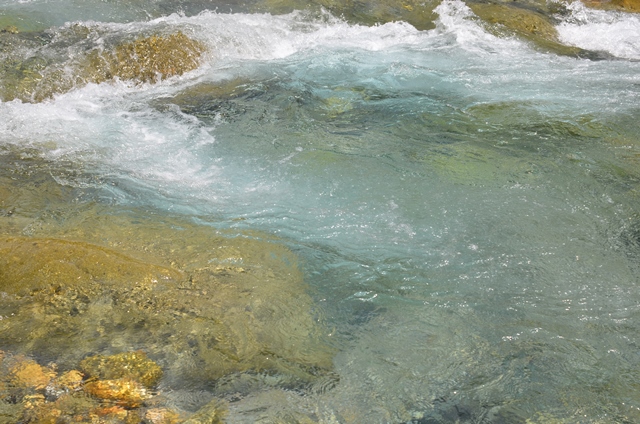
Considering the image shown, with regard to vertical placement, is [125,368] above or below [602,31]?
below

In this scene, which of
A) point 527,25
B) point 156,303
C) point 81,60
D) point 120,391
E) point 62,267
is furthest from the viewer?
point 527,25

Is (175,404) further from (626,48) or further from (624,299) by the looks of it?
(626,48)

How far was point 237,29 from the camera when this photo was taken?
937 centimetres

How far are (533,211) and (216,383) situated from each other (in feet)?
10.9

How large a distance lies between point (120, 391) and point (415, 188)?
11.1 feet

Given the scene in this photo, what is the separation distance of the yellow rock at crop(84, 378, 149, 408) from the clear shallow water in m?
0.60

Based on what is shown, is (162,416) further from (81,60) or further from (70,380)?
(81,60)

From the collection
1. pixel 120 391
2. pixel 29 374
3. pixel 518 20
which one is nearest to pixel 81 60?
pixel 29 374

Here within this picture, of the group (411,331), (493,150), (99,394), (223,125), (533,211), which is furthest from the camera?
(223,125)

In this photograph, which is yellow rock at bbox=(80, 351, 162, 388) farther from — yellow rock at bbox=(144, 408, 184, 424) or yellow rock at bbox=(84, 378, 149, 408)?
yellow rock at bbox=(144, 408, 184, 424)

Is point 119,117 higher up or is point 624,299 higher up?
point 119,117

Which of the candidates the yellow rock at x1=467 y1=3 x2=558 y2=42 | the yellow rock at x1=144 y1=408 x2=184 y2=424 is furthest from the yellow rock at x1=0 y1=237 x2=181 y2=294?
the yellow rock at x1=467 y1=3 x2=558 y2=42

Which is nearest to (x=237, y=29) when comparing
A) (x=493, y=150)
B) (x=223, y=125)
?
(x=223, y=125)

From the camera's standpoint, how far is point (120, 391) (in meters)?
3.15
